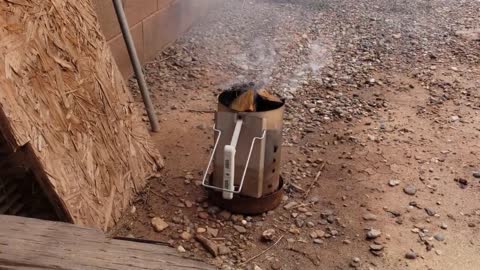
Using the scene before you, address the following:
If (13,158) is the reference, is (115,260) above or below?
above

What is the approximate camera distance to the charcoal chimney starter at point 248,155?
7.21ft

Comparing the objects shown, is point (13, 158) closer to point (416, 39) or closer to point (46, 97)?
point (46, 97)

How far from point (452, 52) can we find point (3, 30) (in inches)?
170

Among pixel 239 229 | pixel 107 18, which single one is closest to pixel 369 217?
pixel 239 229

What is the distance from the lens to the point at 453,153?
307 centimetres

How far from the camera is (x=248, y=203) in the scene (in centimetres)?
239

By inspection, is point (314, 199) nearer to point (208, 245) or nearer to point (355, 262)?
point (355, 262)

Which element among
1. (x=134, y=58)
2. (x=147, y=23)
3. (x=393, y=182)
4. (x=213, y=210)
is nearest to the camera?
(x=213, y=210)

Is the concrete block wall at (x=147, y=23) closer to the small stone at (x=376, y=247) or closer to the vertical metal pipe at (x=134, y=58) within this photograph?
the vertical metal pipe at (x=134, y=58)

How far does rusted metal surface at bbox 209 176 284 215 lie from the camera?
2.39m

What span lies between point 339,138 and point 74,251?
2320mm

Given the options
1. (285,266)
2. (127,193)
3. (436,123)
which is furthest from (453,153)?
(127,193)

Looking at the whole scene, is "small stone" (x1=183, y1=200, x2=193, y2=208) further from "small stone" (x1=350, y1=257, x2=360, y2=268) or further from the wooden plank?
the wooden plank

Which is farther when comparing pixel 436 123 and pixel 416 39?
pixel 416 39
